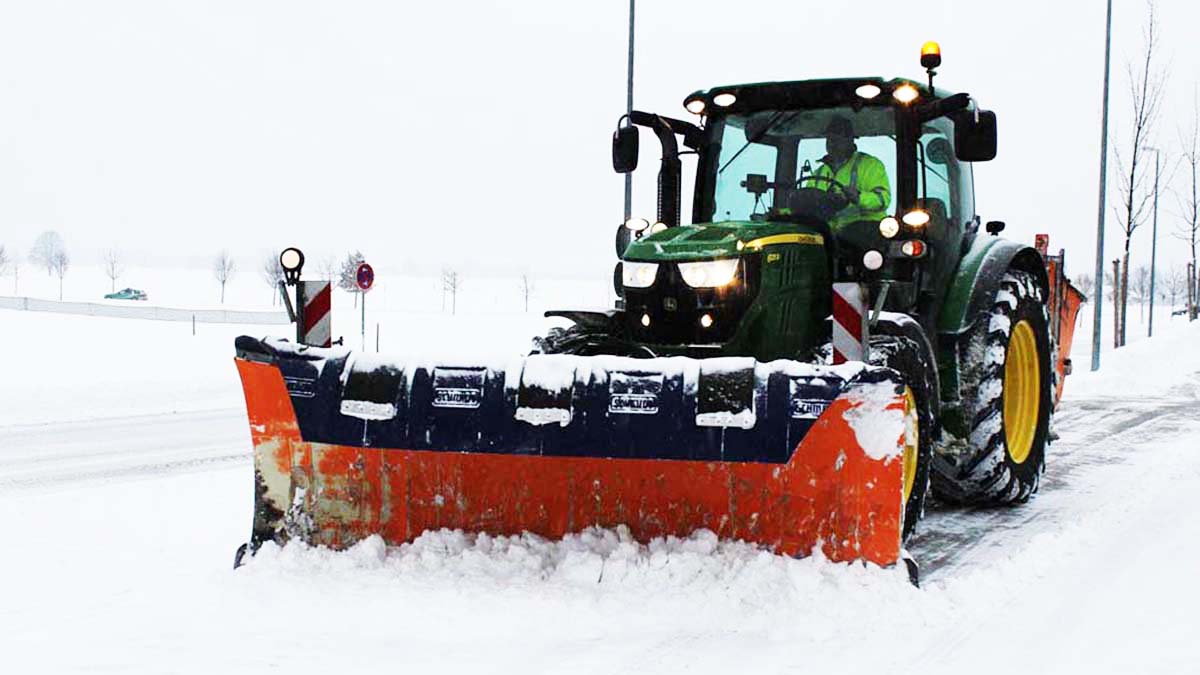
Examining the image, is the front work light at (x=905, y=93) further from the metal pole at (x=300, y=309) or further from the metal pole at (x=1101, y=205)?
the metal pole at (x=1101, y=205)

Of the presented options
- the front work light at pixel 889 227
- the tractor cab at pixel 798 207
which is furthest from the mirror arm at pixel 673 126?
the front work light at pixel 889 227

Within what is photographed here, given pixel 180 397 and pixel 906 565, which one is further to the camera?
pixel 180 397

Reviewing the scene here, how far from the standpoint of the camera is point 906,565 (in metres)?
4.35

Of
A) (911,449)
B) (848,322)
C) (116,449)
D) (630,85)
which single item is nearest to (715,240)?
(848,322)

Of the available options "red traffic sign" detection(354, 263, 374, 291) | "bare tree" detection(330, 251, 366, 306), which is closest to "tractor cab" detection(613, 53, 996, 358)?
"red traffic sign" detection(354, 263, 374, 291)

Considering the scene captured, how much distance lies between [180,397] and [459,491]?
1127 cm

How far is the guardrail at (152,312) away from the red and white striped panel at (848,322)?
40428 millimetres

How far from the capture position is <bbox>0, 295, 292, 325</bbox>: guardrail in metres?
44.7

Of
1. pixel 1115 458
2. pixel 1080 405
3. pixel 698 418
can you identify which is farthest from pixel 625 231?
pixel 1080 405

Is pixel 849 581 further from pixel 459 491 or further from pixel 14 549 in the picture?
pixel 14 549

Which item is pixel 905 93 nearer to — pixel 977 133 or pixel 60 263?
pixel 977 133

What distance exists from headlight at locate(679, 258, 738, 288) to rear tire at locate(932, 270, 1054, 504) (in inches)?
57.1

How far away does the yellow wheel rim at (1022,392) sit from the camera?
269 inches

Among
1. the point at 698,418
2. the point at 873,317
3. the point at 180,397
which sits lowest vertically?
the point at 180,397
